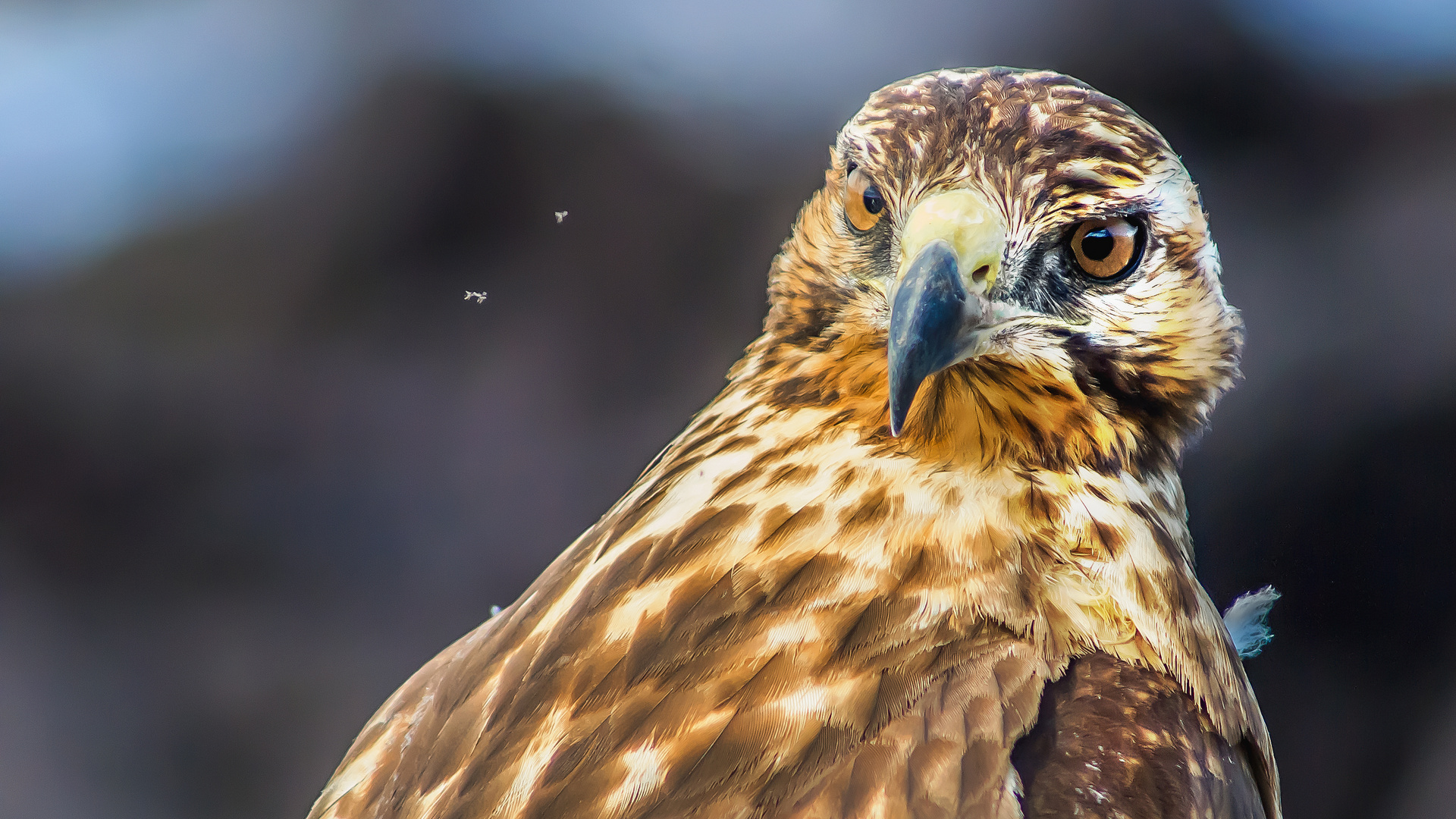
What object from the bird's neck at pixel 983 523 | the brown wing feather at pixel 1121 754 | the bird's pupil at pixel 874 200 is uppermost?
the bird's pupil at pixel 874 200

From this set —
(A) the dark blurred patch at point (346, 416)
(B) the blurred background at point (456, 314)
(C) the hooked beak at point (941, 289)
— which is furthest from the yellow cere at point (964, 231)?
(A) the dark blurred patch at point (346, 416)

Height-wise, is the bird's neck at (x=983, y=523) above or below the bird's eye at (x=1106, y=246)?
below

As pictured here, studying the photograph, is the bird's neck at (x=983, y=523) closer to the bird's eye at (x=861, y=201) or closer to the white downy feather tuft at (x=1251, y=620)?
the bird's eye at (x=861, y=201)

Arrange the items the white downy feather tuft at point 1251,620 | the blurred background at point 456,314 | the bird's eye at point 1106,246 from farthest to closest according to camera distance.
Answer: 1. the blurred background at point 456,314
2. the white downy feather tuft at point 1251,620
3. the bird's eye at point 1106,246

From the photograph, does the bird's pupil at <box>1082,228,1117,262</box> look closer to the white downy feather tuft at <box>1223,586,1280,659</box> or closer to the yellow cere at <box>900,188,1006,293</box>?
the yellow cere at <box>900,188,1006,293</box>

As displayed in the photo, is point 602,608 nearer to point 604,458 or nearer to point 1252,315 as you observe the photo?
point 604,458

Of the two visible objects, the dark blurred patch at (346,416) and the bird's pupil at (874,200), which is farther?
the dark blurred patch at (346,416)

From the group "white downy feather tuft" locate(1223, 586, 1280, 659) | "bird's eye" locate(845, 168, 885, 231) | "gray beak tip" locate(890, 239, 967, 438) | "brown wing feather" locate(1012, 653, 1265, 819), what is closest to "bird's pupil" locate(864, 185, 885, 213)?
"bird's eye" locate(845, 168, 885, 231)
